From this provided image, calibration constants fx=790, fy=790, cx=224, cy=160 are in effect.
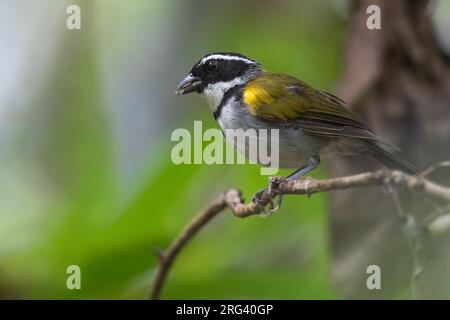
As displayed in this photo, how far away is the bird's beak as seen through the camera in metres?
1.87

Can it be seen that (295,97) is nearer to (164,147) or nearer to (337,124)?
(337,124)

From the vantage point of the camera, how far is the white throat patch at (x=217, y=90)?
1.90 meters

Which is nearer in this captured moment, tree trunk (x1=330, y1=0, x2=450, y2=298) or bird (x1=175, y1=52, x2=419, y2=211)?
bird (x1=175, y1=52, x2=419, y2=211)

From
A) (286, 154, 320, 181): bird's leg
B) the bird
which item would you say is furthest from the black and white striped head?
(286, 154, 320, 181): bird's leg

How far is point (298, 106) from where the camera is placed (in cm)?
184

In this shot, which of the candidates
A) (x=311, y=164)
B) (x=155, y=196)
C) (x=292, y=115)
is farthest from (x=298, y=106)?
(x=155, y=196)

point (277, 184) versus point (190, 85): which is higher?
point (190, 85)

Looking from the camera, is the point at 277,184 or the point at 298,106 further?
the point at 298,106

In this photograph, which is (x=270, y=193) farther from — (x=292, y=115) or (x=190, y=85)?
(x=190, y=85)

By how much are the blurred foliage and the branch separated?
15cm

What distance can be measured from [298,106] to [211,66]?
232mm

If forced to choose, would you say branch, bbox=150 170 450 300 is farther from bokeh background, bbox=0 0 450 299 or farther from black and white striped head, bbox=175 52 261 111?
black and white striped head, bbox=175 52 261 111

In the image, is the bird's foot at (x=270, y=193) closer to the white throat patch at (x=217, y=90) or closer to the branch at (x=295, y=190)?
the branch at (x=295, y=190)

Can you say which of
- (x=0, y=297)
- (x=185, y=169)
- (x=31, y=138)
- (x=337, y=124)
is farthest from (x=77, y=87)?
(x=337, y=124)
